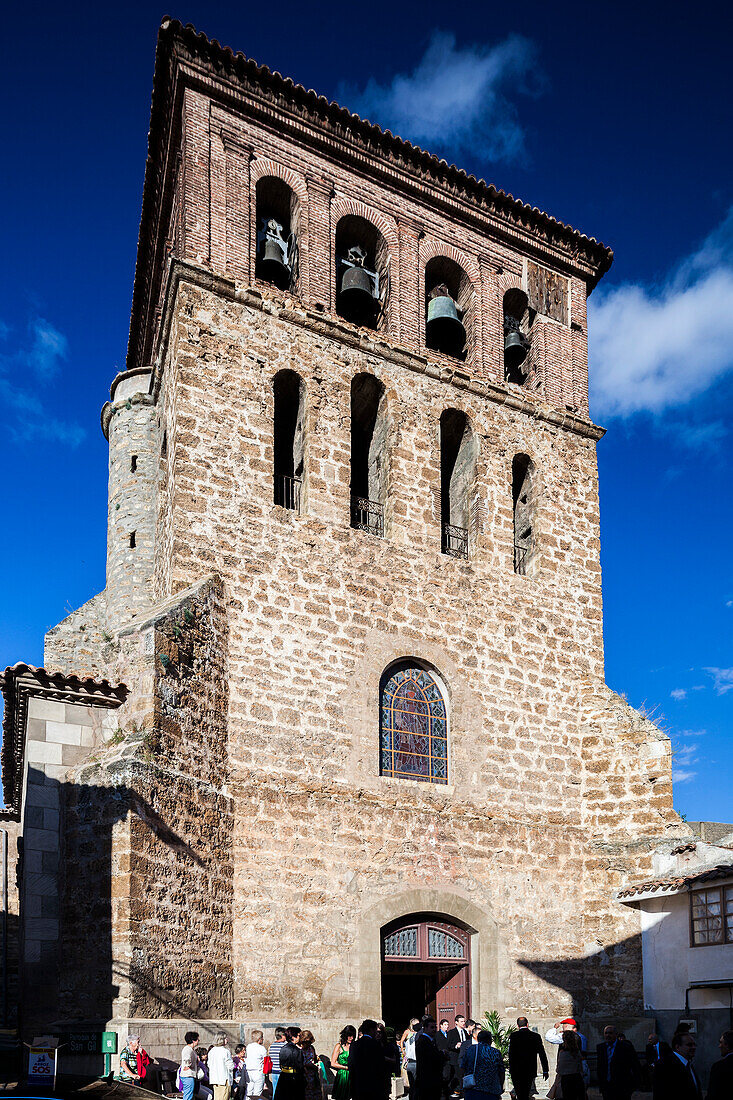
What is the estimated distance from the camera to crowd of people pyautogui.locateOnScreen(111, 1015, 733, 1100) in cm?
835

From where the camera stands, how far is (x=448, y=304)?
18.3m

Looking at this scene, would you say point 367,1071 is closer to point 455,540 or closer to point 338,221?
point 455,540

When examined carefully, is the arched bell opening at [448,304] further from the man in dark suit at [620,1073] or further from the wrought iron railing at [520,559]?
the man in dark suit at [620,1073]

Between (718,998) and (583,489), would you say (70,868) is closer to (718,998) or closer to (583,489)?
(718,998)

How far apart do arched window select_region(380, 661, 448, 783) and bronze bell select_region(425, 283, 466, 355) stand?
5935mm

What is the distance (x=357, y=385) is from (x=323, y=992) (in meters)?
8.59

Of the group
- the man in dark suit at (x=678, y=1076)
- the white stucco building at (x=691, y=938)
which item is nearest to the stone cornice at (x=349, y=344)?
the white stucco building at (x=691, y=938)

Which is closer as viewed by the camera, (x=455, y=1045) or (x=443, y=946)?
(x=455, y=1045)

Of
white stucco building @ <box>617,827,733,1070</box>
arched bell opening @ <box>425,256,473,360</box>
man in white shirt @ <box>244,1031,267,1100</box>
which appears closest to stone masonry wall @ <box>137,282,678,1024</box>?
white stucco building @ <box>617,827,733,1070</box>

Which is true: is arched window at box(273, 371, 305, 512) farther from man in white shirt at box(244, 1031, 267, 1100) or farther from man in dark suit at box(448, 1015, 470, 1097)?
man in white shirt at box(244, 1031, 267, 1100)

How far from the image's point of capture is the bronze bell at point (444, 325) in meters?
18.2

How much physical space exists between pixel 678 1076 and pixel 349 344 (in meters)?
11.3

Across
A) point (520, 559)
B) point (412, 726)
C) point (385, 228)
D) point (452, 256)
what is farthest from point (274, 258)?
point (412, 726)

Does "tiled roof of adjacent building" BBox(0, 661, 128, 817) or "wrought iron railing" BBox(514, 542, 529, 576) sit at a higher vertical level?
"wrought iron railing" BBox(514, 542, 529, 576)
